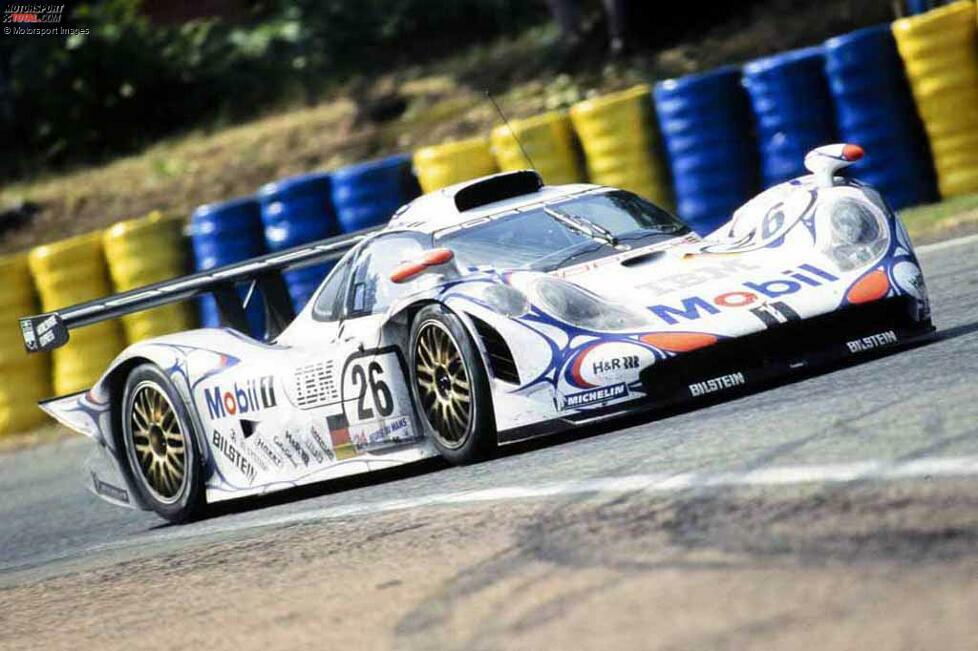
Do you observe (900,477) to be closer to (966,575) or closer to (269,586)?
(966,575)

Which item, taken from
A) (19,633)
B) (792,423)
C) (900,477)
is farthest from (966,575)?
(19,633)

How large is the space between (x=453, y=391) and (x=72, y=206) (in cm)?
2094

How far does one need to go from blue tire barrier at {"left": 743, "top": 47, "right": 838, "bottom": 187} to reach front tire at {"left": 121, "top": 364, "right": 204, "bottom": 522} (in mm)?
6117

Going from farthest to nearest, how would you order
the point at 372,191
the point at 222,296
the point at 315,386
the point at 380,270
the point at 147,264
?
the point at 147,264 → the point at 372,191 → the point at 222,296 → the point at 380,270 → the point at 315,386

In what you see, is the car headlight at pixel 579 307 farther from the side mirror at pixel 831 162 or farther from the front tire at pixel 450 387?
the side mirror at pixel 831 162

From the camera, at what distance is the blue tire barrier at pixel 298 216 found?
14430 mm

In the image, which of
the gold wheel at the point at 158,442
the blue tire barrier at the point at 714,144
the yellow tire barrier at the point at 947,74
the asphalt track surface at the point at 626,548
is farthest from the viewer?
the blue tire barrier at the point at 714,144

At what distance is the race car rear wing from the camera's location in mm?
9250

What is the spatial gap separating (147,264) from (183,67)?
17.6m

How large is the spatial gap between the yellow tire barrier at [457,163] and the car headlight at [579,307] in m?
6.89

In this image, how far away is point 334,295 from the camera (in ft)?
28.2

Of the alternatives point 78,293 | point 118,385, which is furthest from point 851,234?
point 78,293

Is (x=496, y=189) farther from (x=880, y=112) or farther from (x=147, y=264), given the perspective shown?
(x=147, y=264)

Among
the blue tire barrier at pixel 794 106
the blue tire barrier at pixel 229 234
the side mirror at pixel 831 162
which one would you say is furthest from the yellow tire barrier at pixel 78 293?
the side mirror at pixel 831 162
